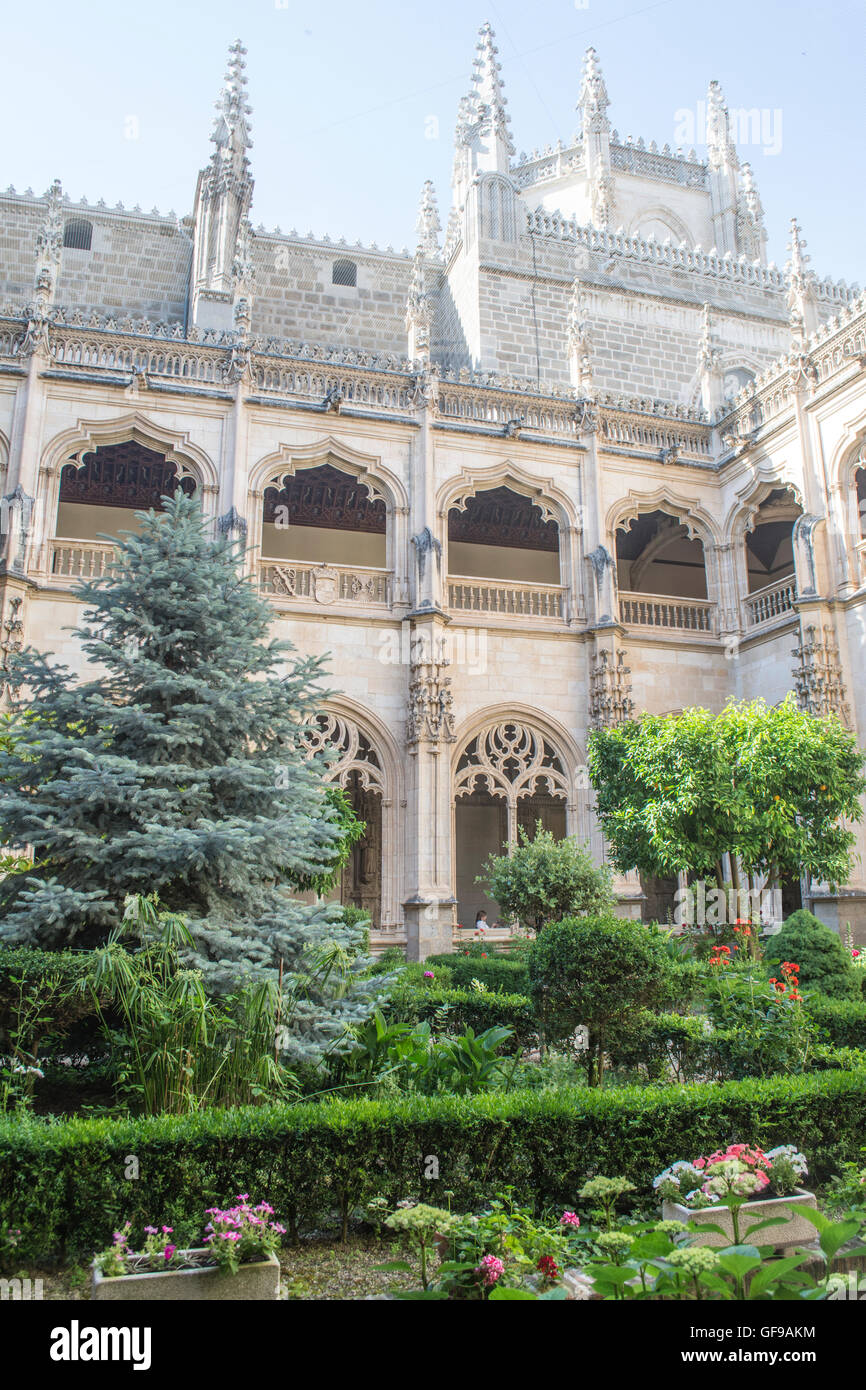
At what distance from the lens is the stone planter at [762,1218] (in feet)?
14.6

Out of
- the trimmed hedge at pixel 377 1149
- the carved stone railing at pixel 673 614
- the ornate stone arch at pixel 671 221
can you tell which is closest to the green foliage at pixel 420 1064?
the trimmed hedge at pixel 377 1149

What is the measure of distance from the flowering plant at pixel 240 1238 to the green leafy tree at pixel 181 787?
2303 mm

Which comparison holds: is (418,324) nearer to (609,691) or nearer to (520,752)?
(609,691)

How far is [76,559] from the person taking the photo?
1662 cm

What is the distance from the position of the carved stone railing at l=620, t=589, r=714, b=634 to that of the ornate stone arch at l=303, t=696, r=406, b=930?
610 centimetres

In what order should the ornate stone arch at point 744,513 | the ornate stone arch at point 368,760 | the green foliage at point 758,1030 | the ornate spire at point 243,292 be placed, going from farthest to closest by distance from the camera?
the ornate stone arch at point 744,513, the ornate spire at point 243,292, the ornate stone arch at point 368,760, the green foliage at point 758,1030

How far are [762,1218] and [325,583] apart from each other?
14209 millimetres

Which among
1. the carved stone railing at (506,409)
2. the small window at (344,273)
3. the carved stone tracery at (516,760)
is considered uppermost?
the small window at (344,273)

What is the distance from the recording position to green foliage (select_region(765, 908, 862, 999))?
9930 millimetres

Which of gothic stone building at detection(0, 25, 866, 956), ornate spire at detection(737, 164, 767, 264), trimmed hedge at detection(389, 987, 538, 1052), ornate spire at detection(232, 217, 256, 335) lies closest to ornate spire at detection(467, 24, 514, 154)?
gothic stone building at detection(0, 25, 866, 956)

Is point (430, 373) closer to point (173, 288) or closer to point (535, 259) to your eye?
point (535, 259)

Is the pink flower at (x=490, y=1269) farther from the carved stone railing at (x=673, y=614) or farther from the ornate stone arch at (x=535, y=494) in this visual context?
the carved stone railing at (x=673, y=614)

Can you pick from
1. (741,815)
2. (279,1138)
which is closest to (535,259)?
(741,815)
